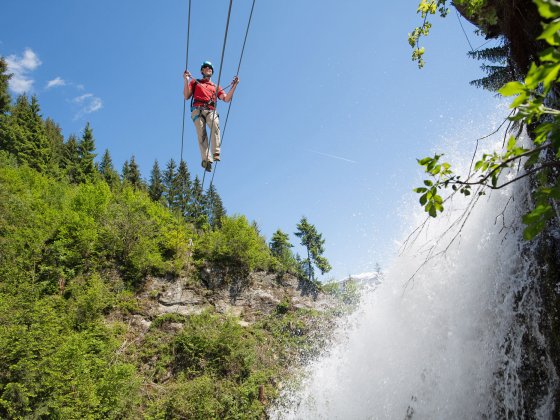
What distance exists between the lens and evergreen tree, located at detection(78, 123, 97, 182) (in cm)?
4158

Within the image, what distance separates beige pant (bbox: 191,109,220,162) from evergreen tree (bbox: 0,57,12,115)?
32037 millimetres

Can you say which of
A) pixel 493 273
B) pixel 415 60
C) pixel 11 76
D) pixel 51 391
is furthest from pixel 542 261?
pixel 11 76

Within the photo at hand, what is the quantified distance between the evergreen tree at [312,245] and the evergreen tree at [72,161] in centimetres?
2750

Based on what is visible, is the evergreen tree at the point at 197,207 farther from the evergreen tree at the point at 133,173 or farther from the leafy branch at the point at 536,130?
the leafy branch at the point at 536,130

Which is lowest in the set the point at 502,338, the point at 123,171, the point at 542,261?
the point at 502,338

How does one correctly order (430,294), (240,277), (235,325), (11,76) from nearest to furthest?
(430,294) < (235,325) < (240,277) < (11,76)

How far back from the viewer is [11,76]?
1136 inches

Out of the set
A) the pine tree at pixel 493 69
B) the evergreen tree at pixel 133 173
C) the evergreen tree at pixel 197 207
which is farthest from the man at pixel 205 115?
the evergreen tree at pixel 133 173

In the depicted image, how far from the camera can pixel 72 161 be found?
42.6m

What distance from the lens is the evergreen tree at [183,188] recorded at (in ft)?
149

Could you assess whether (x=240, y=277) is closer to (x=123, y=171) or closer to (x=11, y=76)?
(x=11, y=76)

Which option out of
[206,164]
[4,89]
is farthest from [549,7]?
[4,89]

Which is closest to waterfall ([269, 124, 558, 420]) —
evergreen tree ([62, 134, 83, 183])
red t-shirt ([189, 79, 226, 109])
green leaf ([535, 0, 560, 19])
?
green leaf ([535, 0, 560, 19])

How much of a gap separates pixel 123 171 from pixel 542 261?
181 feet
